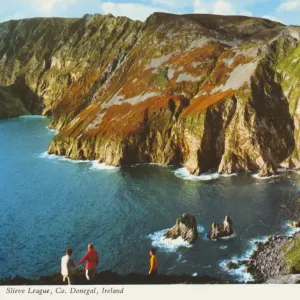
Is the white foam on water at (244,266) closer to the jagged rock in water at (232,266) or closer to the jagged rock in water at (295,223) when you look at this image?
the jagged rock in water at (232,266)

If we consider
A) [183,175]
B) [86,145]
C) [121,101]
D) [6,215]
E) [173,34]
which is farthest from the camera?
[173,34]

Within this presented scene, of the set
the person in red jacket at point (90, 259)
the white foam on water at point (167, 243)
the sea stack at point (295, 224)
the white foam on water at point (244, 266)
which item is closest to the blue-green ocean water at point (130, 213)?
the white foam on water at point (167, 243)

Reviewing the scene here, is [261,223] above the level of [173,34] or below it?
below

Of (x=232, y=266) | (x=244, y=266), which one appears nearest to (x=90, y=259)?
(x=232, y=266)

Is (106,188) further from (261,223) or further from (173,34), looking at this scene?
(173,34)
